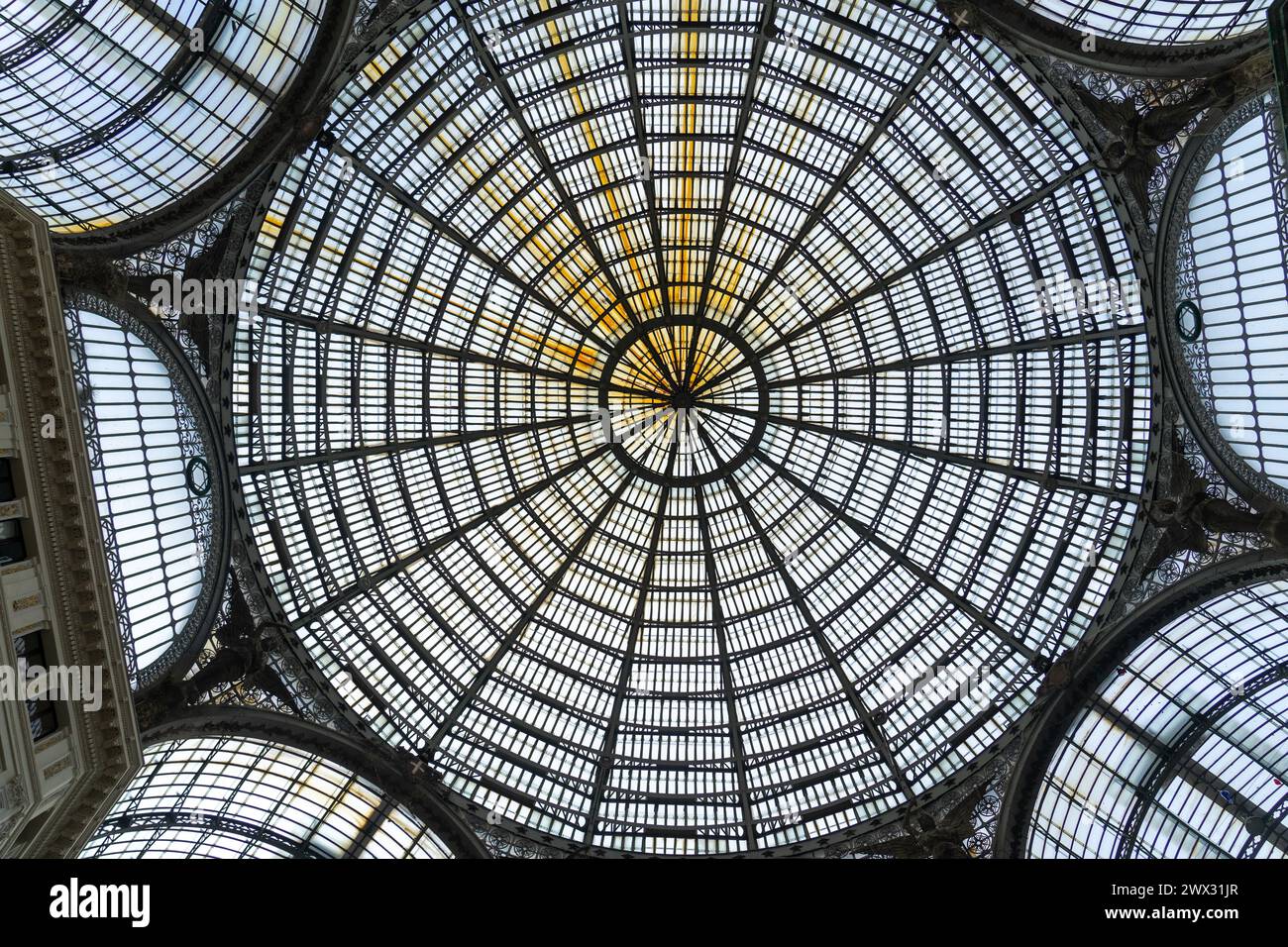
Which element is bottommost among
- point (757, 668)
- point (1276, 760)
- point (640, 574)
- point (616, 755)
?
point (1276, 760)

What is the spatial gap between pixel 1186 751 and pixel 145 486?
34002 millimetres

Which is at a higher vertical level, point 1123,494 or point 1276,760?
point 1123,494

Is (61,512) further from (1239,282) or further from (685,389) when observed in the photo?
(1239,282)

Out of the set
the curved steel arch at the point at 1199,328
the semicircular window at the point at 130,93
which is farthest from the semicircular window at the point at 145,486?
the curved steel arch at the point at 1199,328

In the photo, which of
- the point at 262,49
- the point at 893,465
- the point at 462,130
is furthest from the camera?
the point at 893,465

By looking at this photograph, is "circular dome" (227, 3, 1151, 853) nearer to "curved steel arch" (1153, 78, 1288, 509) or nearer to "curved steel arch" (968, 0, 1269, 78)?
"curved steel arch" (1153, 78, 1288, 509)

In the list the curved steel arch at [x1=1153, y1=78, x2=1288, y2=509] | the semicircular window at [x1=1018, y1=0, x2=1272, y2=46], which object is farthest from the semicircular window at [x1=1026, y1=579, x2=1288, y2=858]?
the semicircular window at [x1=1018, y1=0, x2=1272, y2=46]

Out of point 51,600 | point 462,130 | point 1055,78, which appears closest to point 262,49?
point 462,130

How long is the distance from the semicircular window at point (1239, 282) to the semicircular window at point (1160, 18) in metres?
2.33

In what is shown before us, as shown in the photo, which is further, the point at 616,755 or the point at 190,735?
the point at 616,755

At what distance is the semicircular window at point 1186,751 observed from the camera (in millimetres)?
26359

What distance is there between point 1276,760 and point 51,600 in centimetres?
3379

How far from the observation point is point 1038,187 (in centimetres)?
3061

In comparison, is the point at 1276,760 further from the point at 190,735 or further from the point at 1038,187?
the point at 190,735
